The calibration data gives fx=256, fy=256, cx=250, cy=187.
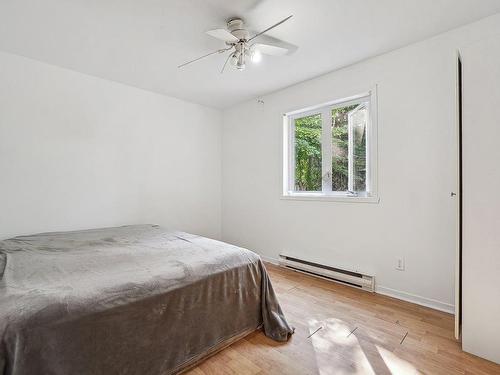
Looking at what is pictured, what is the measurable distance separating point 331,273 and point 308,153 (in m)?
1.51

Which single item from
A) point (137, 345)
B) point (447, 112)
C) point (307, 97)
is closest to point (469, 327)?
point (447, 112)

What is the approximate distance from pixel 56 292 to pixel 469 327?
7.92 ft

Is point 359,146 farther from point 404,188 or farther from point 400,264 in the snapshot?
point 400,264

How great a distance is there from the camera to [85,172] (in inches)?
117

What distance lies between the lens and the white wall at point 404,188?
7.18 ft

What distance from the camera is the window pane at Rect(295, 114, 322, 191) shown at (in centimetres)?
325

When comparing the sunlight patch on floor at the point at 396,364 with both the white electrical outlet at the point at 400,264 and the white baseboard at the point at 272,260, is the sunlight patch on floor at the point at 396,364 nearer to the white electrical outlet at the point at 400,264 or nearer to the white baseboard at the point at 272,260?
the white electrical outlet at the point at 400,264

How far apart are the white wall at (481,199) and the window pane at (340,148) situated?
129cm

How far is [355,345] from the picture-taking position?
1747 mm

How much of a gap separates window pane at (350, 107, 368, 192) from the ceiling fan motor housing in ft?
5.06

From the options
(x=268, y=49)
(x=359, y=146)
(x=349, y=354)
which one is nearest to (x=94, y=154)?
(x=268, y=49)

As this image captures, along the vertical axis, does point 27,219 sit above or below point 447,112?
below

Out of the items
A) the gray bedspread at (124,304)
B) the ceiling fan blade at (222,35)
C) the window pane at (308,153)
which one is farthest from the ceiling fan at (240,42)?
the gray bedspread at (124,304)

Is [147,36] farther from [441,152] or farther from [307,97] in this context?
[441,152]
